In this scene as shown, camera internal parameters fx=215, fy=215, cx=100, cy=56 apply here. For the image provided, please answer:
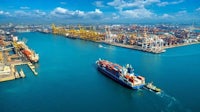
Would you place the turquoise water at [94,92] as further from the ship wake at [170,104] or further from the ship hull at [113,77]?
the ship hull at [113,77]

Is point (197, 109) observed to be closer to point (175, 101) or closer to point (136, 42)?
point (175, 101)

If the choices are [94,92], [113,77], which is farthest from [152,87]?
[94,92]

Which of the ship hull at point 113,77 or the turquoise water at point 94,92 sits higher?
the ship hull at point 113,77

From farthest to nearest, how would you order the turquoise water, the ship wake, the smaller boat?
the smaller boat, the turquoise water, the ship wake

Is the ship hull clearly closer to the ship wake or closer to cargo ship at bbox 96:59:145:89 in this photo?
cargo ship at bbox 96:59:145:89

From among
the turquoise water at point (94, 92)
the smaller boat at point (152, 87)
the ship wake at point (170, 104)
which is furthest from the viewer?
the smaller boat at point (152, 87)

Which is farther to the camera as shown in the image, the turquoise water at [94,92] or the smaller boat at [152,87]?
the smaller boat at [152,87]

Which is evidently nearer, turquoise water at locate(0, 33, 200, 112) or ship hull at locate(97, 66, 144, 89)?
turquoise water at locate(0, 33, 200, 112)

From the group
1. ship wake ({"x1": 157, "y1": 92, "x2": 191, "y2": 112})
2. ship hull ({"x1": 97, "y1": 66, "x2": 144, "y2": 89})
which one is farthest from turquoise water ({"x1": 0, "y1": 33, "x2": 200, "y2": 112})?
ship hull ({"x1": 97, "y1": 66, "x2": 144, "y2": 89})

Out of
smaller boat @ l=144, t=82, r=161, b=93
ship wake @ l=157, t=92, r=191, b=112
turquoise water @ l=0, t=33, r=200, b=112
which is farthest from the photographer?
smaller boat @ l=144, t=82, r=161, b=93

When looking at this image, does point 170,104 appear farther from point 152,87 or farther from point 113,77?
point 113,77

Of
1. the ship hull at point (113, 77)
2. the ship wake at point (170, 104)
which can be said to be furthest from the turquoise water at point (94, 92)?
the ship hull at point (113, 77)
